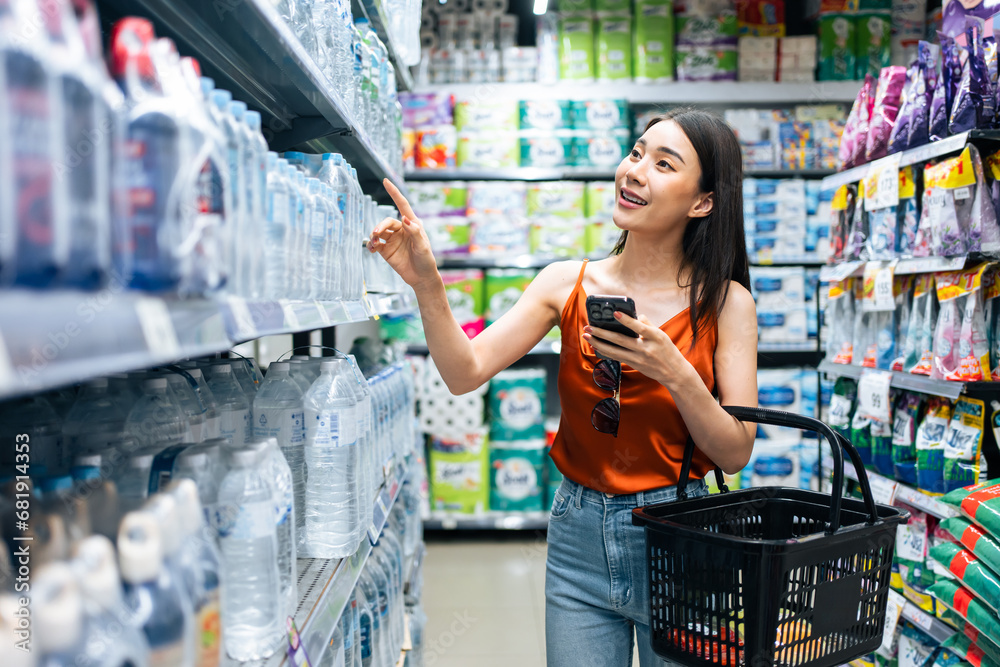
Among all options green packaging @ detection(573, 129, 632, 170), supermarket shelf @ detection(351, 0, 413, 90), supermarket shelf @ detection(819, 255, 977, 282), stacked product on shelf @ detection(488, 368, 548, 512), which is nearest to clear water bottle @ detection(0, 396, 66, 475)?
supermarket shelf @ detection(351, 0, 413, 90)

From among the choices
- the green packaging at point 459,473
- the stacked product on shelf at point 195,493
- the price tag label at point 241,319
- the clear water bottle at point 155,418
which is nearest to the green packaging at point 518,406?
the green packaging at point 459,473

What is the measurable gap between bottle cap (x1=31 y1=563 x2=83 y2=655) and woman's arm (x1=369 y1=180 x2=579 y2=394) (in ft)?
2.86

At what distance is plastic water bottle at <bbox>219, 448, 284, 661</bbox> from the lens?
0.92 m

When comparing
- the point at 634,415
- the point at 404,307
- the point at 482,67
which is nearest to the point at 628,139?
the point at 482,67

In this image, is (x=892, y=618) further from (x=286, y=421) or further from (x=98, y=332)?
(x=98, y=332)

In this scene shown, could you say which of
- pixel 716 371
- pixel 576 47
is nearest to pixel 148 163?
pixel 716 371

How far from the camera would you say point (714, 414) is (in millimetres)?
1389

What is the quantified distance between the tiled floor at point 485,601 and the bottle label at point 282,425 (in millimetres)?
2031

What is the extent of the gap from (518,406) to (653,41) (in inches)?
98.8

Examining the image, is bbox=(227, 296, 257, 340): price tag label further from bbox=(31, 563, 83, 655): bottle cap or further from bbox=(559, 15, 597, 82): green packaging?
bbox=(559, 15, 597, 82): green packaging

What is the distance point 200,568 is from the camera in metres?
0.77

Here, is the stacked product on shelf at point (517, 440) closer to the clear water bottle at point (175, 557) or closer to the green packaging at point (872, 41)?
the green packaging at point (872, 41)

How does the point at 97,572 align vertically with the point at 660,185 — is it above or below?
below

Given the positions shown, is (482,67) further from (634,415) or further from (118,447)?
(118,447)
